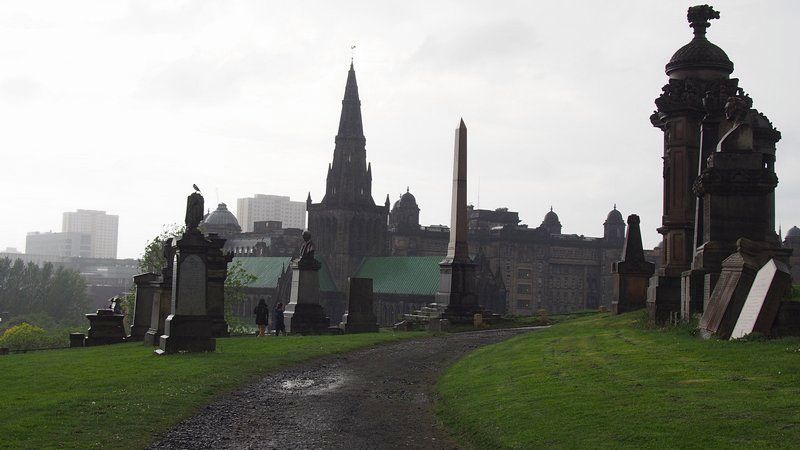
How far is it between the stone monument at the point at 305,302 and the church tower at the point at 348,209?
225 ft

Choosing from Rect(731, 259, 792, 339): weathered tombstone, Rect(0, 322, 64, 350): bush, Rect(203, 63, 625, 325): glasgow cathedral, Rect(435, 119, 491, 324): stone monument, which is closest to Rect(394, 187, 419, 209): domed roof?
Rect(203, 63, 625, 325): glasgow cathedral

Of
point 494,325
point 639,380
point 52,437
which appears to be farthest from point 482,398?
point 494,325

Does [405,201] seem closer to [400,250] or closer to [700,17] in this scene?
[400,250]

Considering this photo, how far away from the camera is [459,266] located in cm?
3481

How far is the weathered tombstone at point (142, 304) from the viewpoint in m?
29.4

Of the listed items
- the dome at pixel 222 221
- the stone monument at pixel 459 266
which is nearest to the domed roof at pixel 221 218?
the dome at pixel 222 221

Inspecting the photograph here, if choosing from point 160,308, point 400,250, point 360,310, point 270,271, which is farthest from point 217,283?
point 400,250

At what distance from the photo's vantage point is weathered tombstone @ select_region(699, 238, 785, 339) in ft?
51.5

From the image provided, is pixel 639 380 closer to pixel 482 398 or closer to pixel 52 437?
pixel 482 398

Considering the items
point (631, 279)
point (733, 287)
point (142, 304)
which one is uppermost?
point (631, 279)

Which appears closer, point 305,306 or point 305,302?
point 305,306

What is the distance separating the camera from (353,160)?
102 meters

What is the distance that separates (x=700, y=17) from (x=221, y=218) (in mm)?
130522

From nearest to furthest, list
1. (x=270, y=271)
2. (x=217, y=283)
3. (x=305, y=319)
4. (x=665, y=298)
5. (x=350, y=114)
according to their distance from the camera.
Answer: (x=665, y=298)
(x=217, y=283)
(x=305, y=319)
(x=350, y=114)
(x=270, y=271)
